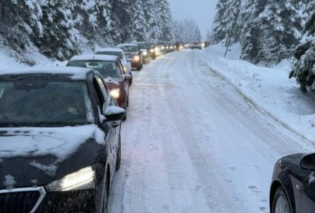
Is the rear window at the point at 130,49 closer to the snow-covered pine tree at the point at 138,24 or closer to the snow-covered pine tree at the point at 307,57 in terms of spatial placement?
the snow-covered pine tree at the point at 307,57

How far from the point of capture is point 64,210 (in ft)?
13.6

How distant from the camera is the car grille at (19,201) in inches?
153

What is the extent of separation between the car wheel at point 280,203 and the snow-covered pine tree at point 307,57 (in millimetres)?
10827

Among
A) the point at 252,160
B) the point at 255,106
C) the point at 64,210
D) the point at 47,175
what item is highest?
the point at 47,175

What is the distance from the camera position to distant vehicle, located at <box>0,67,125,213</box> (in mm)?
4043

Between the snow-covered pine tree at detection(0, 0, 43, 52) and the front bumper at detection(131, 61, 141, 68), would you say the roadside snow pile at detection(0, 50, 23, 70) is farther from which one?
the front bumper at detection(131, 61, 141, 68)

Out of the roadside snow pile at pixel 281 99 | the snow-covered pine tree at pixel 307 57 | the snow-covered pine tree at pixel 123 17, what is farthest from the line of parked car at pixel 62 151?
the snow-covered pine tree at pixel 123 17

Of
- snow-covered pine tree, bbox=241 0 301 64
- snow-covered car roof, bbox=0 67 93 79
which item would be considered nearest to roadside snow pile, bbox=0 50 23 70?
snow-covered car roof, bbox=0 67 93 79

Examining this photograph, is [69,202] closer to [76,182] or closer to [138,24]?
[76,182]

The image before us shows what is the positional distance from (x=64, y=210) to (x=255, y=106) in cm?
1250

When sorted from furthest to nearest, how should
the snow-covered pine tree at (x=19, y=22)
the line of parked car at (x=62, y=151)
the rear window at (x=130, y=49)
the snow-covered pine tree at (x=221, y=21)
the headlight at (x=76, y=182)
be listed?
the snow-covered pine tree at (x=221, y=21) → the rear window at (x=130, y=49) → the snow-covered pine tree at (x=19, y=22) → the headlight at (x=76, y=182) → the line of parked car at (x=62, y=151)

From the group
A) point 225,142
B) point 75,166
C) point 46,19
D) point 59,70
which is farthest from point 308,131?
point 46,19

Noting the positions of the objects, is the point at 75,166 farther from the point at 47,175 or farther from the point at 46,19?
the point at 46,19

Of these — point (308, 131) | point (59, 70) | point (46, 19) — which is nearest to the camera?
point (59, 70)
